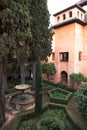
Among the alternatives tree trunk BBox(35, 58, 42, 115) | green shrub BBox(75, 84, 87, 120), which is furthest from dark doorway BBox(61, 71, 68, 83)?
green shrub BBox(75, 84, 87, 120)

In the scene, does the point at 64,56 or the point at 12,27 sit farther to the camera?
the point at 64,56

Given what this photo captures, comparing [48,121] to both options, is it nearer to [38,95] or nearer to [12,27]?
[38,95]

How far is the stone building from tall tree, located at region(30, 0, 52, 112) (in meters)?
3.31

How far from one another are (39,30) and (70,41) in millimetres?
5519

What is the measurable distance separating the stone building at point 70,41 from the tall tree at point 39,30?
331 cm

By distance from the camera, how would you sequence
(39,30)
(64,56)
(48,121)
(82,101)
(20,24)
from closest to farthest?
1. (82,101)
2. (48,121)
3. (20,24)
4. (39,30)
5. (64,56)

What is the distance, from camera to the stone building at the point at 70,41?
1903cm

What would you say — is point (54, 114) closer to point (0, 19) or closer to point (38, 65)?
point (38, 65)

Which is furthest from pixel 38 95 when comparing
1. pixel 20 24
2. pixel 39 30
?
pixel 39 30

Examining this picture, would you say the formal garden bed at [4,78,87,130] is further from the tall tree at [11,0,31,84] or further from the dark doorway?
the dark doorway

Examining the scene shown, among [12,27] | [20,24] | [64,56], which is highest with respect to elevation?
[20,24]

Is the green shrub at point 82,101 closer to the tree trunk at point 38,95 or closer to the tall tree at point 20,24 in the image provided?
the tree trunk at point 38,95

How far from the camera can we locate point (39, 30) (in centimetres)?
1636

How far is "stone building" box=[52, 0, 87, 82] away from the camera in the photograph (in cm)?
1903
